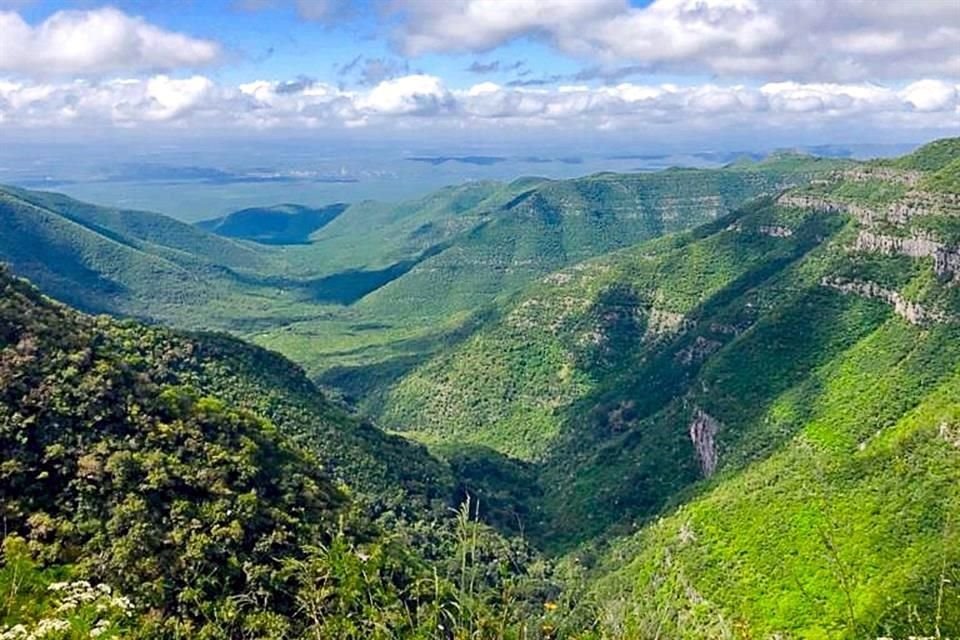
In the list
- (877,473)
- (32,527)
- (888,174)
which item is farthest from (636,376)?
(32,527)

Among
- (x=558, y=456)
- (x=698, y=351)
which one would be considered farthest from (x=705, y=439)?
(x=558, y=456)

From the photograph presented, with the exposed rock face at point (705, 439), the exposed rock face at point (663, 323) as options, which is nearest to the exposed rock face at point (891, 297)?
the exposed rock face at point (705, 439)

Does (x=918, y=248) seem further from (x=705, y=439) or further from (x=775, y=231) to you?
(x=775, y=231)

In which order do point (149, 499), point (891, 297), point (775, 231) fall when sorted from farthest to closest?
point (775, 231) < point (891, 297) < point (149, 499)

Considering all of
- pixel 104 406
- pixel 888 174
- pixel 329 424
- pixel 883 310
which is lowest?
pixel 329 424

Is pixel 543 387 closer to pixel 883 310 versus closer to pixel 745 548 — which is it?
pixel 883 310

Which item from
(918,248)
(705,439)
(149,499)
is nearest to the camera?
(149,499)

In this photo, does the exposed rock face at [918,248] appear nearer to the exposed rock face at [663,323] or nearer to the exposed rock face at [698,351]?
the exposed rock face at [698,351]
